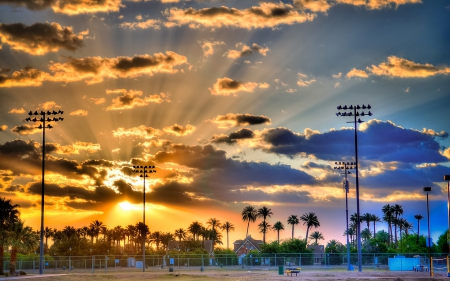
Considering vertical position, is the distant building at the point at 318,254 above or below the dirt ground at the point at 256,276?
Result: below

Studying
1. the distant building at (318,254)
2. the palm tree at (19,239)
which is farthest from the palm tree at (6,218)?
the distant building at (318,254)

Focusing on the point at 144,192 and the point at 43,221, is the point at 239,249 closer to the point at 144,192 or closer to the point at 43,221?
the point at 144,192

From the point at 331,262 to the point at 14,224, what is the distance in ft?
210

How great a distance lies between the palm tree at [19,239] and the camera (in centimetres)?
7638

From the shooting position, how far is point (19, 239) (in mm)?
77375

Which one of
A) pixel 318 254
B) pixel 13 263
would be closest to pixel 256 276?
pixel 13 263

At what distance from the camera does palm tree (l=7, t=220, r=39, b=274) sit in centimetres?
7638

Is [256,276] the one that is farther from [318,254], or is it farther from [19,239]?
[318,254]

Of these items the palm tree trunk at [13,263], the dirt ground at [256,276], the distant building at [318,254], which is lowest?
the distant building at [318,254]

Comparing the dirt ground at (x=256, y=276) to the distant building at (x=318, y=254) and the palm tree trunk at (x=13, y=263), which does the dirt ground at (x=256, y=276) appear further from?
the distant building at (x=318, y=254)

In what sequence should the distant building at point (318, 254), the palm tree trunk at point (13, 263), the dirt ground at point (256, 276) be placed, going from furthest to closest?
the distant building at point (318, 254), the palm tree trunk at point (13, 263), the dirt ground at point (256, 276)

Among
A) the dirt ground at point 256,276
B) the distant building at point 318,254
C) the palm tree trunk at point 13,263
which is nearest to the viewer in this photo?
the dirt ground at point 256,276

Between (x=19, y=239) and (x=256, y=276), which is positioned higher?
(x=19, y=239)

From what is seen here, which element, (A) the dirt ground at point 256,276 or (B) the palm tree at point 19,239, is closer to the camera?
(A) the dirt ground at point 256,276
